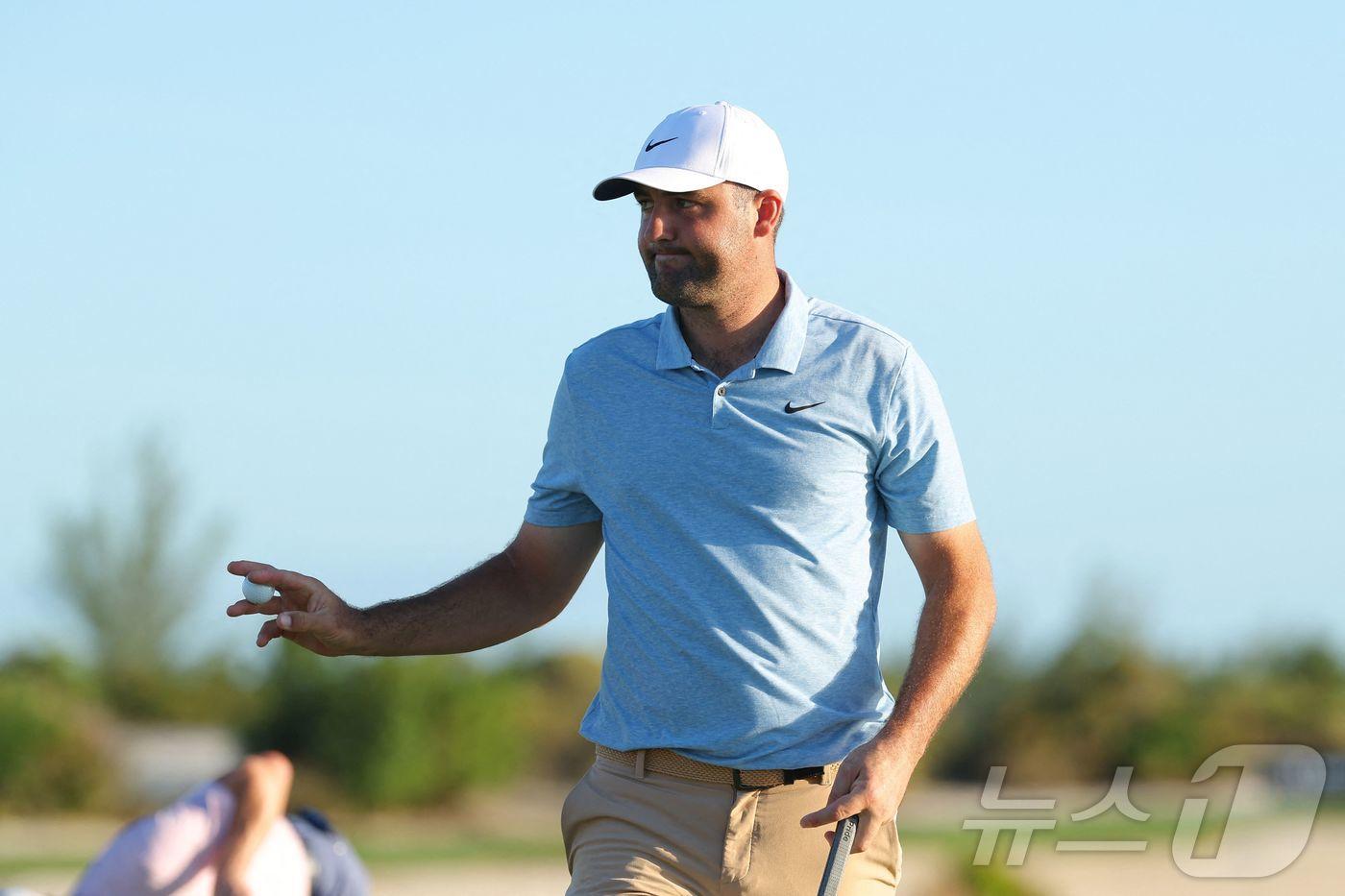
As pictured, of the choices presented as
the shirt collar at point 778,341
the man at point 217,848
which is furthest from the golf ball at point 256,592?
the shirt collar at point 778,341

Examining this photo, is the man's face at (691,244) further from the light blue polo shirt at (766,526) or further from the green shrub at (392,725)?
the green shrub at (392,725)

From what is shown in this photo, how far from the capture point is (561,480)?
13.6ft

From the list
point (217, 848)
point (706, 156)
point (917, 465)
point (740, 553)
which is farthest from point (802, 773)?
point (217, 848)

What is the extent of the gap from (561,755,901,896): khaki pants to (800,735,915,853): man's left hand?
0.23 meters

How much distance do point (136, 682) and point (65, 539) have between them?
12.3 meters

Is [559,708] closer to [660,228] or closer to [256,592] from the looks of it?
[256,592]

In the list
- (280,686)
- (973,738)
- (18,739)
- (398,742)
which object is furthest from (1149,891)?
(18,739)

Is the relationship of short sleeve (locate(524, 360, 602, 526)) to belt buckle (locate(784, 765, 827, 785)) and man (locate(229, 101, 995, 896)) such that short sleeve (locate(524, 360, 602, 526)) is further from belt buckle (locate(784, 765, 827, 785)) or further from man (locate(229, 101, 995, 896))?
belt buckle (locate(784, 765, 827, 785))

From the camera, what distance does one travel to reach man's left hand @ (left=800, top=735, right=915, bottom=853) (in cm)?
342

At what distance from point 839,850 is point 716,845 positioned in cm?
33

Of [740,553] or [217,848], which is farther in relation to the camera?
[217,848]

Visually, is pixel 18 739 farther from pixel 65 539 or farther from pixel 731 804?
pixel 731 804

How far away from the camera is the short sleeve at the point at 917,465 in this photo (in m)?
3.82

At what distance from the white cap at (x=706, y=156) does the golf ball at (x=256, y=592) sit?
1.14 m
